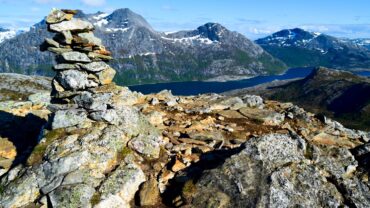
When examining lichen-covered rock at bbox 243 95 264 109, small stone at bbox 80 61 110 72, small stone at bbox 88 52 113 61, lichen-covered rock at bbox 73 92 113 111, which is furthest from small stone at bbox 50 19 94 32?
lichen-covered rock at bbox 243 95 264 109

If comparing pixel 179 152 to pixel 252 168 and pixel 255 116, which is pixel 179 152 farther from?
pixel 255 116

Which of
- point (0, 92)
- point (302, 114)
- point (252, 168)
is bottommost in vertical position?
point (0, 92)

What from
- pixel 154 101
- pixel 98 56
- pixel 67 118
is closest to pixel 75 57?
pixel 98 56

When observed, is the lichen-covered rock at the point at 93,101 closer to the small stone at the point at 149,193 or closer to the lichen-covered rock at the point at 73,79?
the lichen-covered rock at the point at 73,79

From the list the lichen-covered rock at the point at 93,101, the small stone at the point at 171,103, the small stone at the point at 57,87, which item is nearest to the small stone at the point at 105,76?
the lichen-covered rock at the point at 93,101

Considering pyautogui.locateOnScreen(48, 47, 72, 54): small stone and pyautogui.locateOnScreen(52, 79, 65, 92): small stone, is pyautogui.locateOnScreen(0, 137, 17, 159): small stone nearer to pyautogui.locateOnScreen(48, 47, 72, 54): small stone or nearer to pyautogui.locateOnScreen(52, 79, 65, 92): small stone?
pyautogui.locateOnScreen(52, 79, 65, 92): small stone

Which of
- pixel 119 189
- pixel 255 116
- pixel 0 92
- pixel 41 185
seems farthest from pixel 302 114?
pixel 0 92

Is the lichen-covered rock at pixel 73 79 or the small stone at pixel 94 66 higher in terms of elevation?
the small stone at pixel 94 66
